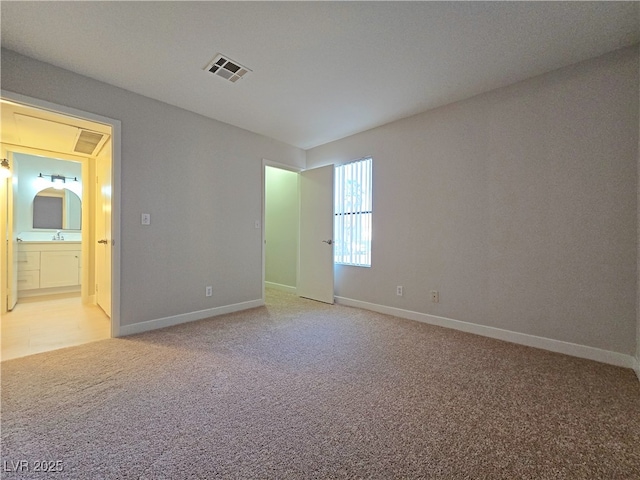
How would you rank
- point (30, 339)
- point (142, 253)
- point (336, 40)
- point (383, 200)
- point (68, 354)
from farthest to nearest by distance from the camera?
point (383, 200)
point (142, 253)
point (30, 339)
point (68, 354)
point (336, 40)

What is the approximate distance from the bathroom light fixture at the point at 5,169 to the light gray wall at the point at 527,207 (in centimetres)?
462

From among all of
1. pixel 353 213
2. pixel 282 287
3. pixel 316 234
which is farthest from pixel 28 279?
pixel 353 213

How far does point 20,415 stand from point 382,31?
3.15m

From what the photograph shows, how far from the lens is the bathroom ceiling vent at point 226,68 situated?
2.22 metres

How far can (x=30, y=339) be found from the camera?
2.56 metres

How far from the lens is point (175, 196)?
10.0 ft

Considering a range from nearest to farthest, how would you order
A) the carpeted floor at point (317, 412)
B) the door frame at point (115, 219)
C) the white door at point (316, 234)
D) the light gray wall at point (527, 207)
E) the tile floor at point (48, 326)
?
the carpeted floor at point (317, 412)
the light gray wall at point (527, 207)
the tile floor at point (48, 326)
the door frame at point (115, 219)
the white door at point (316, 234)

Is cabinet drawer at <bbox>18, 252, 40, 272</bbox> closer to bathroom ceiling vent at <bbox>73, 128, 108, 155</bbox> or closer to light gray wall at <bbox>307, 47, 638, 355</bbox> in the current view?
bathroom ceiling vent at <bbox>73, 128, 108, 155</bbox>

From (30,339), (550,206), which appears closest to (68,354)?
(30,339)

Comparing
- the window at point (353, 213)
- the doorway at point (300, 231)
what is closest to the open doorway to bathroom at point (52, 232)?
the doorway at point (300, 231)

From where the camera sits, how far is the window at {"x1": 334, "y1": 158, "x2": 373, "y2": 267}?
3.74m

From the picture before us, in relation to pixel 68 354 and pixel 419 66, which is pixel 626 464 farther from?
pixel 68 354

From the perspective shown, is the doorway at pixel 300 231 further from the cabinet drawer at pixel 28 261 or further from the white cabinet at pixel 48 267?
the cabinet drawer at pixel 28 261

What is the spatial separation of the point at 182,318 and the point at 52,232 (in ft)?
12.8
